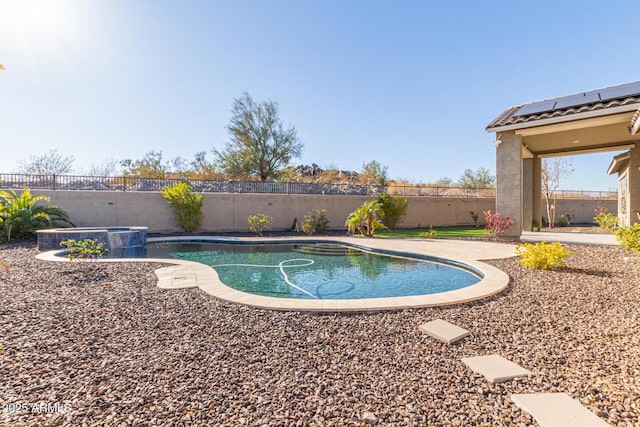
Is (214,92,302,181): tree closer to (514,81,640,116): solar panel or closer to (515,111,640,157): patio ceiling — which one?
(515,111,640,157): patio ceiling

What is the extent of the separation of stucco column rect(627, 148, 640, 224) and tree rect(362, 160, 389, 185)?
58.7 ft

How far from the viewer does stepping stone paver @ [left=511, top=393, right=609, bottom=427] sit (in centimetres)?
196

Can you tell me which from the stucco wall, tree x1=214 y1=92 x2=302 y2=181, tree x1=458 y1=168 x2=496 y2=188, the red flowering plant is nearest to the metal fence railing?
the stucco wall

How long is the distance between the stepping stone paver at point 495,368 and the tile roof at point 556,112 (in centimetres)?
845

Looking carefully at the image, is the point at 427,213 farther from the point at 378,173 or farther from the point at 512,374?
the point at 512,374

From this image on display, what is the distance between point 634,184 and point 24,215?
24642 mm

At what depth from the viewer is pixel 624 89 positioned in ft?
30.2

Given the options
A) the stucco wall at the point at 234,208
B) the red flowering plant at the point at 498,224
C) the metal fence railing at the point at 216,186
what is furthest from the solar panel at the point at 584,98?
the metal fence railing at the point at 216,186

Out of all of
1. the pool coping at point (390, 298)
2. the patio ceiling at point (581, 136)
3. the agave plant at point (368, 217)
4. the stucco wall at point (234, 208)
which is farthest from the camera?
the stucco wall at point (234, 208)

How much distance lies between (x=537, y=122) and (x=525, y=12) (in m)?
4.71

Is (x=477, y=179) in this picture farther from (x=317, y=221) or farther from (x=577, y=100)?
(x=577, y=100)

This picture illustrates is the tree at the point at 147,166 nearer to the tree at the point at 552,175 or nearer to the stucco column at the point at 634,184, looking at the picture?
the stucco column at the point at 634,184

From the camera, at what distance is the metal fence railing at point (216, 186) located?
43.6ft

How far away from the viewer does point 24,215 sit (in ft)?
36.8
